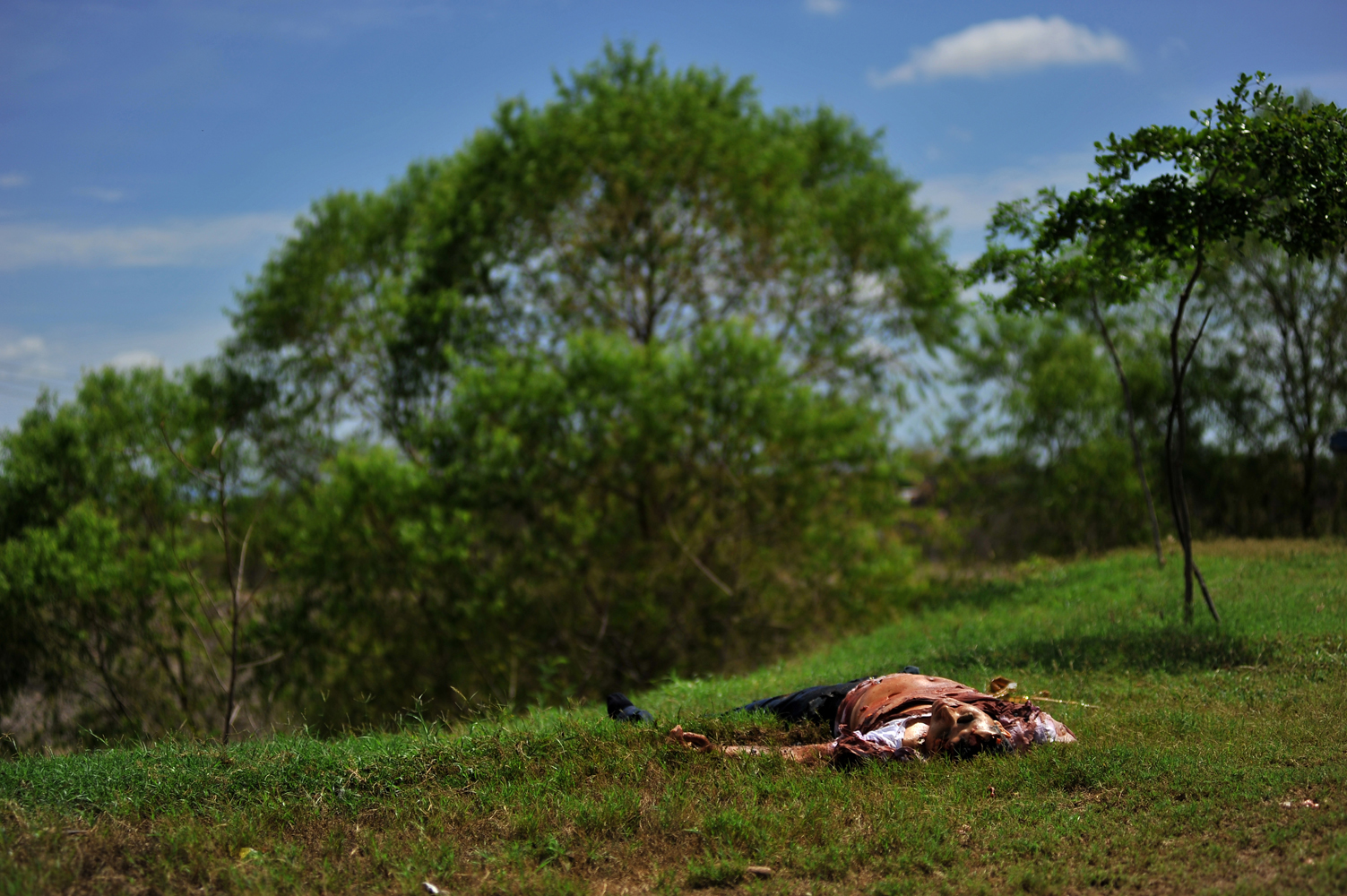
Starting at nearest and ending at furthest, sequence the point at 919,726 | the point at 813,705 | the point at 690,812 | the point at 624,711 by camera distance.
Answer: the point at 690,812 < the point at 919,726 < the point at 624,711 < the point at 813,705

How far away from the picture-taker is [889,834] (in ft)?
15.2

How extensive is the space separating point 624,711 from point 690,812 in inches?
60.8

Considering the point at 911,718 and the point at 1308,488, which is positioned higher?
the point at 1308,488

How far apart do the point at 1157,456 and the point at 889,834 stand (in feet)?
72.6

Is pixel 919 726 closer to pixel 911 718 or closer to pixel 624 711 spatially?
pixel 911 718

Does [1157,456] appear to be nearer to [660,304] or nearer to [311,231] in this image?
[660,304]

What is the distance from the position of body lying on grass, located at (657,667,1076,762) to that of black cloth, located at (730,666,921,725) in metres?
0.24

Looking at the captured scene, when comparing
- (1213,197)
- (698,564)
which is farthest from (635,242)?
(1213,197)

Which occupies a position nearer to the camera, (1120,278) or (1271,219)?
(1271,219)

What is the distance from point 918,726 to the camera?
18.8ft

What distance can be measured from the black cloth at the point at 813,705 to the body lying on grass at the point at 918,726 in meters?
0.24

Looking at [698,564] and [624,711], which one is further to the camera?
[698,564]

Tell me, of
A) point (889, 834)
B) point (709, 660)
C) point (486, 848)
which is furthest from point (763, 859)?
point (709, 660)

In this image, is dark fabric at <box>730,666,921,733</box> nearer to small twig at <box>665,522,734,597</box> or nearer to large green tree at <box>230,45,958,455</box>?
small twig at <box>665,522,734,597</box>
